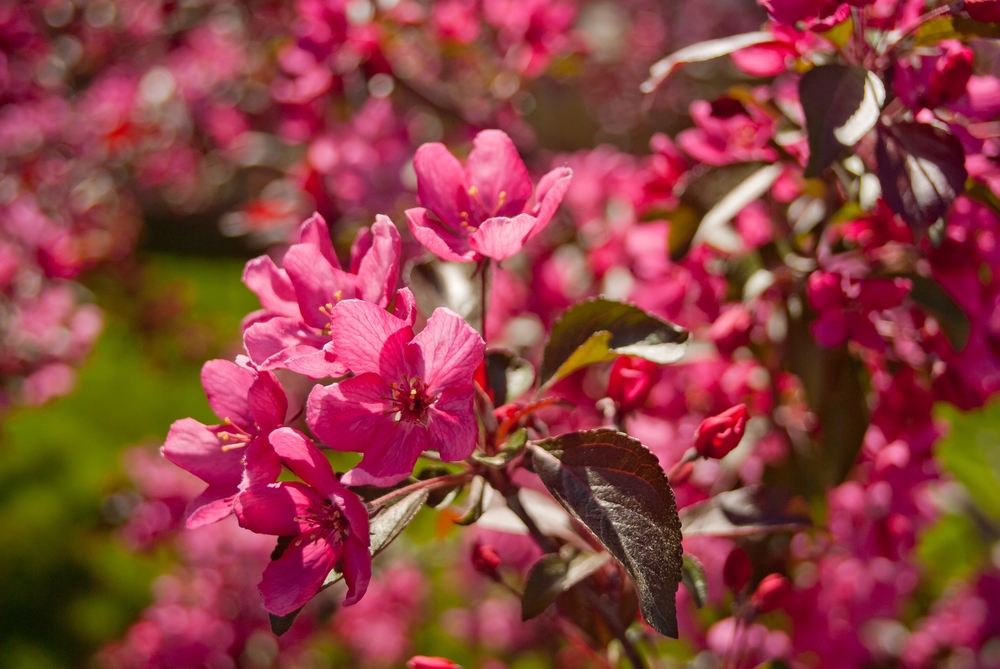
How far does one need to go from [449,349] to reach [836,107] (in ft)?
1.64

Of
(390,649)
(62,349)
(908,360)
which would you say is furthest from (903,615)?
(62,349)

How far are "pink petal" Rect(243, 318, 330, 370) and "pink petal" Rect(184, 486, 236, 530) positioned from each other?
139 mm

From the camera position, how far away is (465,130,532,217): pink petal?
2.59 ft

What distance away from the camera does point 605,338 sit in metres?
0.68

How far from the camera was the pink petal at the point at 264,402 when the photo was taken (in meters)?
0.63

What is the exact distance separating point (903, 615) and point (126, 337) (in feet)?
12.5

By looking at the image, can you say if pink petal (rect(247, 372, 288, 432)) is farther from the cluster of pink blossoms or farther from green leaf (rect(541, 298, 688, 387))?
green leaf (rect(541, 298, 688, 387))

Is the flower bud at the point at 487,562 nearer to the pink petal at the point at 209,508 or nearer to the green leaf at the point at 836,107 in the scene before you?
the pink petal at the point at 209,508

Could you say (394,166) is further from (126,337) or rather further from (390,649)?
(126,337)

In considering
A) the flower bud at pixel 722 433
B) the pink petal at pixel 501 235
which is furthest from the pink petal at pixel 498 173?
the flower bud at pixel 722 433

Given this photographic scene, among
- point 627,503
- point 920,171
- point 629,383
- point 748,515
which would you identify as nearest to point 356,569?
point 627,503

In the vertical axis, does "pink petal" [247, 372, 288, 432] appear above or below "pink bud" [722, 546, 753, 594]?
above

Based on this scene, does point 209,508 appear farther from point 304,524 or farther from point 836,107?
point 836,107

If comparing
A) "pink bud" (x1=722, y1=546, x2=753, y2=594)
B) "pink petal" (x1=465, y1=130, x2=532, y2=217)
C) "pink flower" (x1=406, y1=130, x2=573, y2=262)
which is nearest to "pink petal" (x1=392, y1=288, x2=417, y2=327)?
"pink flower" (x1=406, y1=130, x2=573, y2=262)
